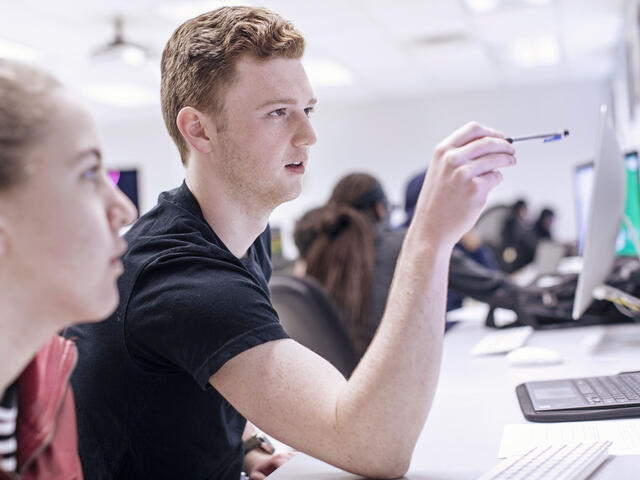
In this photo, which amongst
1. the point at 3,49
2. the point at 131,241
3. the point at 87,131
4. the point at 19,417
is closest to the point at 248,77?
the point at 131,241

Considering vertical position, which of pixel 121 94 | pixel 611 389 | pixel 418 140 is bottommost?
pixel 611 389

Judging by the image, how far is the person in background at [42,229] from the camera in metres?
0.57

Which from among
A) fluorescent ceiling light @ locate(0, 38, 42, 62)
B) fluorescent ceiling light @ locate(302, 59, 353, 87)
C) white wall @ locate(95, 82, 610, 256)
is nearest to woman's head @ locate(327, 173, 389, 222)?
fluorescent ceiling light @ locate(0, 38, 42, 62)

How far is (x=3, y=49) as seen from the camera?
5168 millimetres

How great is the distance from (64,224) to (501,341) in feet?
4.61

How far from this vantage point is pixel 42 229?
58 centimetres

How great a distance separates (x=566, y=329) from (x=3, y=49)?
4.77 metres

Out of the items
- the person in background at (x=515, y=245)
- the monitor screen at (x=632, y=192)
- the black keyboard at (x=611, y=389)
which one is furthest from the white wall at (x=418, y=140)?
the black keyboard at (x=611, y=389)

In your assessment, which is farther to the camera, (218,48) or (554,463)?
(218,48)

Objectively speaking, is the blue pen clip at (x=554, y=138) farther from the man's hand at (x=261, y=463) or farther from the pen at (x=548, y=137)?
the man's hand at (x=261, y=463)

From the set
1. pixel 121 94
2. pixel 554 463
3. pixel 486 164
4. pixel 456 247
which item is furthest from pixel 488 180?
pixel 121 94

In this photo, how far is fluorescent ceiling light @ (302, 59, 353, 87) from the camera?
621cm

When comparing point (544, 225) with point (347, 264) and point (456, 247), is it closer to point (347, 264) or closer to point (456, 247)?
point (456, 247)

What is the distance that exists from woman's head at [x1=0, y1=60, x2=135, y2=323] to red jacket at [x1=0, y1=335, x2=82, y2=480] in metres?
0.11
